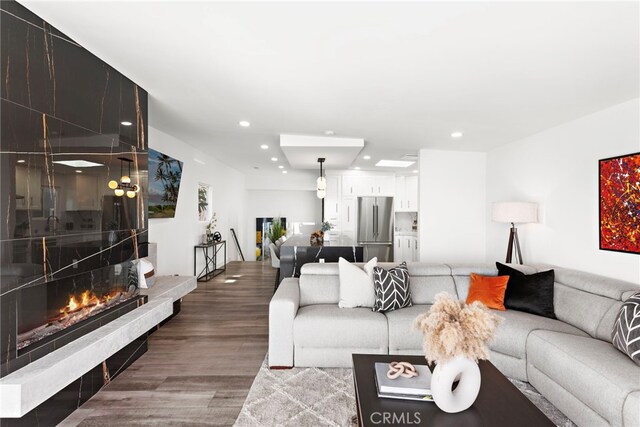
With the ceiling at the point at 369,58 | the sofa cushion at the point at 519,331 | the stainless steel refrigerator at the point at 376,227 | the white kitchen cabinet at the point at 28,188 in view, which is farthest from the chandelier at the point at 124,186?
the stainless steel refrigerator at the point at 376,227

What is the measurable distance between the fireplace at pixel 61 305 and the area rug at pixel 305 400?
1294 millimetres

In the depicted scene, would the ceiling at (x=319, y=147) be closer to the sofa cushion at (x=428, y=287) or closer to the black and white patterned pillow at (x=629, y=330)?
the sofa cushion at (x=428, y=287)

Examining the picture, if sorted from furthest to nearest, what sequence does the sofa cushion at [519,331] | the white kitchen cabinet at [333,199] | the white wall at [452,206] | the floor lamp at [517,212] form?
the white kitchen cabinet at [333,199] < the white wall at [452,206] < the floor lamp at [517,212] < the sofa cushion at [519,331]

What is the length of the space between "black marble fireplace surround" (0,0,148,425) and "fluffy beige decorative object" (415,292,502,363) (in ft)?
7.06

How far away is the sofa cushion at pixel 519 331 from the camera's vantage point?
94.9 inches

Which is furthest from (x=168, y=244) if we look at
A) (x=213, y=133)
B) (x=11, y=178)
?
(x=11, y=178)

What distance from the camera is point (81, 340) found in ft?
6.21

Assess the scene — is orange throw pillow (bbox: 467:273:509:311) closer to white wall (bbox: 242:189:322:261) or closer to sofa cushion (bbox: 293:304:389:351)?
sofa cushion (bbox: 293:304:389:351)

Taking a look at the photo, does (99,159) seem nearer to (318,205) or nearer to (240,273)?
(240,273)

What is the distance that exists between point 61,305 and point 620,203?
4.69m

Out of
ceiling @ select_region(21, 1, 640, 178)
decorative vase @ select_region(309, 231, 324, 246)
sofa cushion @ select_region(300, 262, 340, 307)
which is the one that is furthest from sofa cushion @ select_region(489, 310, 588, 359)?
decorative vase @ select_region(309, 231, 324, 246)

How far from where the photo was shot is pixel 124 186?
249 cm

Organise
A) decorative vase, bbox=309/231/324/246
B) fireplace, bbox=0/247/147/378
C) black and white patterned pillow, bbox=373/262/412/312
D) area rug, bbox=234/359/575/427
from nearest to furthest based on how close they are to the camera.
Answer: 1. fireplace, bbox=0/247/147/378
2. area rug, bbox=234/359/575/427
3. black and white patterned pillow, bbox=373/262/412/312
4. decorative vase, bbox=309/231/324/246

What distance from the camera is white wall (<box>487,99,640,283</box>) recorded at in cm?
284
